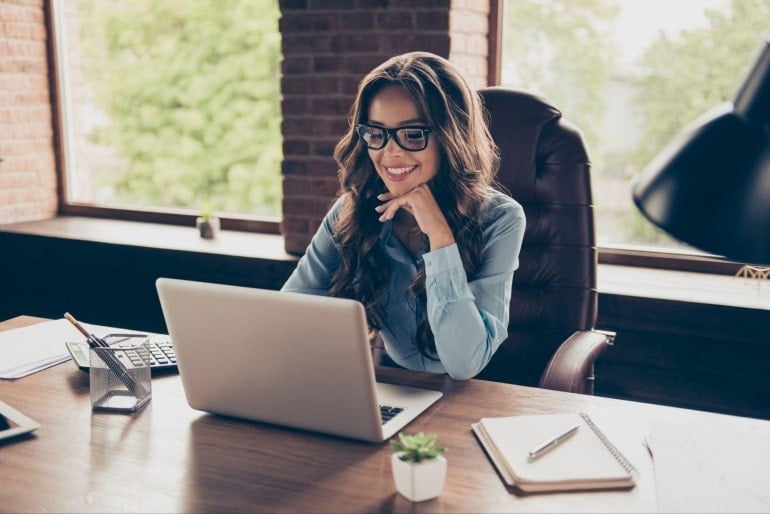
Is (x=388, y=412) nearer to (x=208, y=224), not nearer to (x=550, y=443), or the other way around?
(x=550, y=443)

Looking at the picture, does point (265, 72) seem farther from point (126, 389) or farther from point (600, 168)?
point (126, 389)

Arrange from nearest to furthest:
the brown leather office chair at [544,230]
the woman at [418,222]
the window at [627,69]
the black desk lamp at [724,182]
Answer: the black desk lamp at [724,182], the woman at [418,222], the brown leather office chair at [544,230], the window at [627,69]

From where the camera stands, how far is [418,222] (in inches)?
68.4

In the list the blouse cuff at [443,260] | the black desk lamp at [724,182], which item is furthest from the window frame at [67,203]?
the black desk lamp at [724,182]

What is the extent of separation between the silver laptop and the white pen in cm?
23

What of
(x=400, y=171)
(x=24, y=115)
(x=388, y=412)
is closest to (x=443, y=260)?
(x=400, y=171)

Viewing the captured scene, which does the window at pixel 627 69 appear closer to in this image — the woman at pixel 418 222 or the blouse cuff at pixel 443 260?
the woman at pixel 418 222

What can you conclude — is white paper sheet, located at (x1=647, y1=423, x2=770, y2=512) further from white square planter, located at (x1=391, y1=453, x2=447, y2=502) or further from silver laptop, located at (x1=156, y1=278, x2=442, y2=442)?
silver laptop, located at (x1=156, y1=278, x2=442, y2=442)

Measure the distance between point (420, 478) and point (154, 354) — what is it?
783mm

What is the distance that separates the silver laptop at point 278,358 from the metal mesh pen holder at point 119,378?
0.39 feet

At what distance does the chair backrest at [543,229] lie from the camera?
6.62ft

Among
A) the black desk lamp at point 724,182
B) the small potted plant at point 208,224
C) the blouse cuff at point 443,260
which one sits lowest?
the small potted plant at point 208,224

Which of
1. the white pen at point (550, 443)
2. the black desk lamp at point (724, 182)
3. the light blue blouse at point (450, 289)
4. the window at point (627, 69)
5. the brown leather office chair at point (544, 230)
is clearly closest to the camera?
the black desk lamp at point (724, 182)

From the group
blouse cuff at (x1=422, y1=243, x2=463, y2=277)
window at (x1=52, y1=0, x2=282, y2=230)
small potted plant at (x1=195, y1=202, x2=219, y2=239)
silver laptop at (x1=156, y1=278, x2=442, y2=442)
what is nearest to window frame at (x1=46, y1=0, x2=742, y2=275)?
window at (x1=52, y1=0, x2=282, y2=230)
